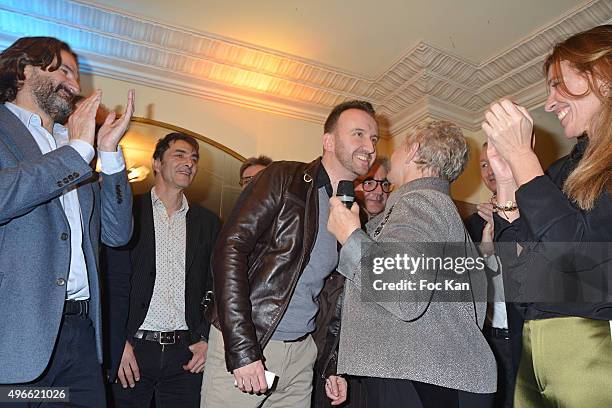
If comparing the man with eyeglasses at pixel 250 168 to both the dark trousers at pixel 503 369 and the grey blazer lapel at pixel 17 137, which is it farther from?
the grey blazer lapel at pixel 17 137

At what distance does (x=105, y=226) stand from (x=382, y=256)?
3.18 feet

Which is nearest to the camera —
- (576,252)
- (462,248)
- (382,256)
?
(576,252)

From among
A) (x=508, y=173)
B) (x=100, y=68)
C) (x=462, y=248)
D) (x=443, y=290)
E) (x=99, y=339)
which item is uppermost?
(x=100, y=68)

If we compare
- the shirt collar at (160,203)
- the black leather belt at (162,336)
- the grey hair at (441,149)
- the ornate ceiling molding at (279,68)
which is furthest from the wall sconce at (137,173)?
the grey hair at (441,149)

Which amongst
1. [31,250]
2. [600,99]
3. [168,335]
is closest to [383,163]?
[168,335]

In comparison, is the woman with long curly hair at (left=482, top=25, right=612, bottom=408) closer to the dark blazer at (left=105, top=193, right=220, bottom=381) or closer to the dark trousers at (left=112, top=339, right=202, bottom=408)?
the dark blazer at (left=105, top=193, right=220, bottom=381)

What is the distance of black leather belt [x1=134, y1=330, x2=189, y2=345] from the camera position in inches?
99.7

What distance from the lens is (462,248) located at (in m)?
1.68

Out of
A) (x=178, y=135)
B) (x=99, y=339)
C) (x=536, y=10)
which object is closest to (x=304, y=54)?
(x=178, y=135)

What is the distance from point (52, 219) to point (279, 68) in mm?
2795

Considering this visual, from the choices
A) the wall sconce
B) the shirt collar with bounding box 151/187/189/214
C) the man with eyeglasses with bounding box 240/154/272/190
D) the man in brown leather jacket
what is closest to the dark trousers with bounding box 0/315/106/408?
the man in brown leather jacket

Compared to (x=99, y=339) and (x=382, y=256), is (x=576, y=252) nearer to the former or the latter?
(x=382, y=256)

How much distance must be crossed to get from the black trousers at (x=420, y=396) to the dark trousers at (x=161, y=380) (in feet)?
4.28

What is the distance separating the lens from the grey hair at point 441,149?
1.84 metres
